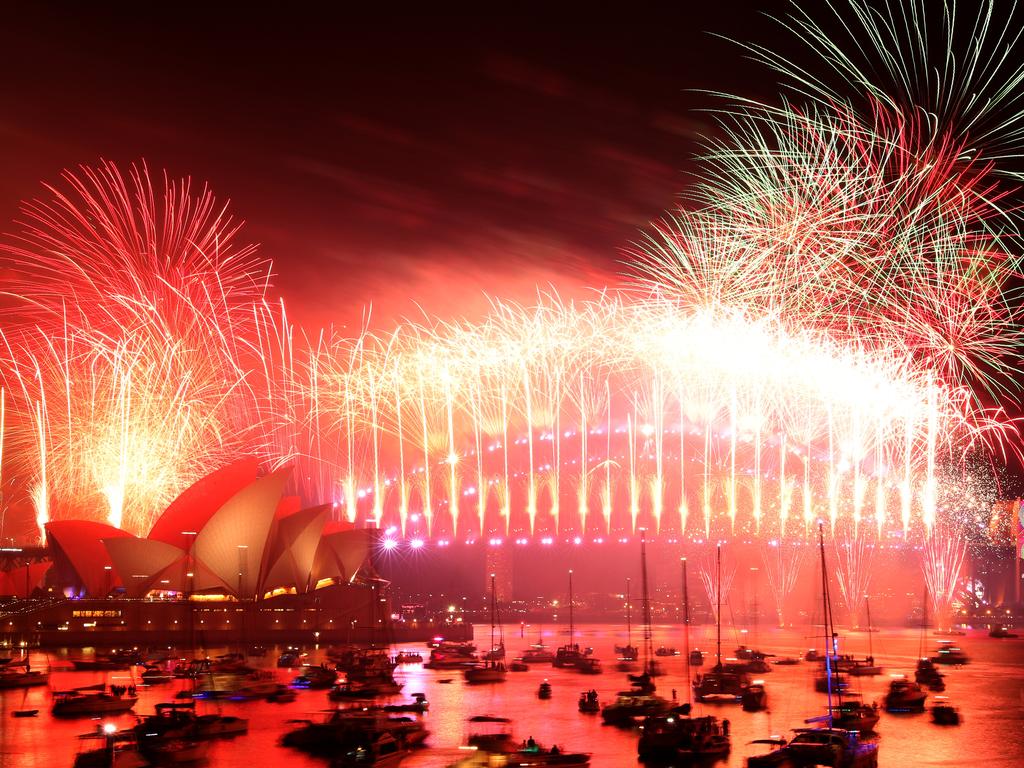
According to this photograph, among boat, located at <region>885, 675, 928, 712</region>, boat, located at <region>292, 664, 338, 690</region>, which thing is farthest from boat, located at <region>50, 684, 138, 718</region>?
boat, located at <region>885, 675, 928, 712</region>

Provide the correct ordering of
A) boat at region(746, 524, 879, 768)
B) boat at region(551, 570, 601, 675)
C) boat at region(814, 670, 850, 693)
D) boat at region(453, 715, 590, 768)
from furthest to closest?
boat at region(551, 570, 601, 675) < boat at region(814, 670, 850, 693) < boat at region(746, 524, 879, 768) < boat at region(453, 715, 590, 768)

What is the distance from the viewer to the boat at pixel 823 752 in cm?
3309

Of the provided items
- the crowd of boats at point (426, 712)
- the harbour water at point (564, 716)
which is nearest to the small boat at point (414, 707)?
the crowd of boats at point (426, 712)

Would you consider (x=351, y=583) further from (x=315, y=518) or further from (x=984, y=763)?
(x=984, y=763)

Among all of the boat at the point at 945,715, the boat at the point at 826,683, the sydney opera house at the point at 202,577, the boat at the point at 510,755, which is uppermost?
the sydney opera house at the point at 202,577

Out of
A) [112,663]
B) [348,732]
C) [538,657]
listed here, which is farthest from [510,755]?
[112,663]

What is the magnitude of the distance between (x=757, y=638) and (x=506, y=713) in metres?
51.9

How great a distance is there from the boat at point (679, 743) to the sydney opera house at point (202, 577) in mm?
44346

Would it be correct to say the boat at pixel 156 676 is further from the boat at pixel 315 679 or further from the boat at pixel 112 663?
the boat at pixel 315 679

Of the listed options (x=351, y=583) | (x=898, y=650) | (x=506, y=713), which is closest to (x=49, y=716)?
(x=506, y=713)

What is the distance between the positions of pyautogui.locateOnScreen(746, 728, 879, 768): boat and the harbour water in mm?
1722

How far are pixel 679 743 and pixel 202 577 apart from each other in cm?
5053

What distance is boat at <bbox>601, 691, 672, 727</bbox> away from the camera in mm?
A: 41844

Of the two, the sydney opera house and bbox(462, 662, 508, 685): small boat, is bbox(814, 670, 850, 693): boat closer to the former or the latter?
bbox(462, 662, 508, 685): small boat
